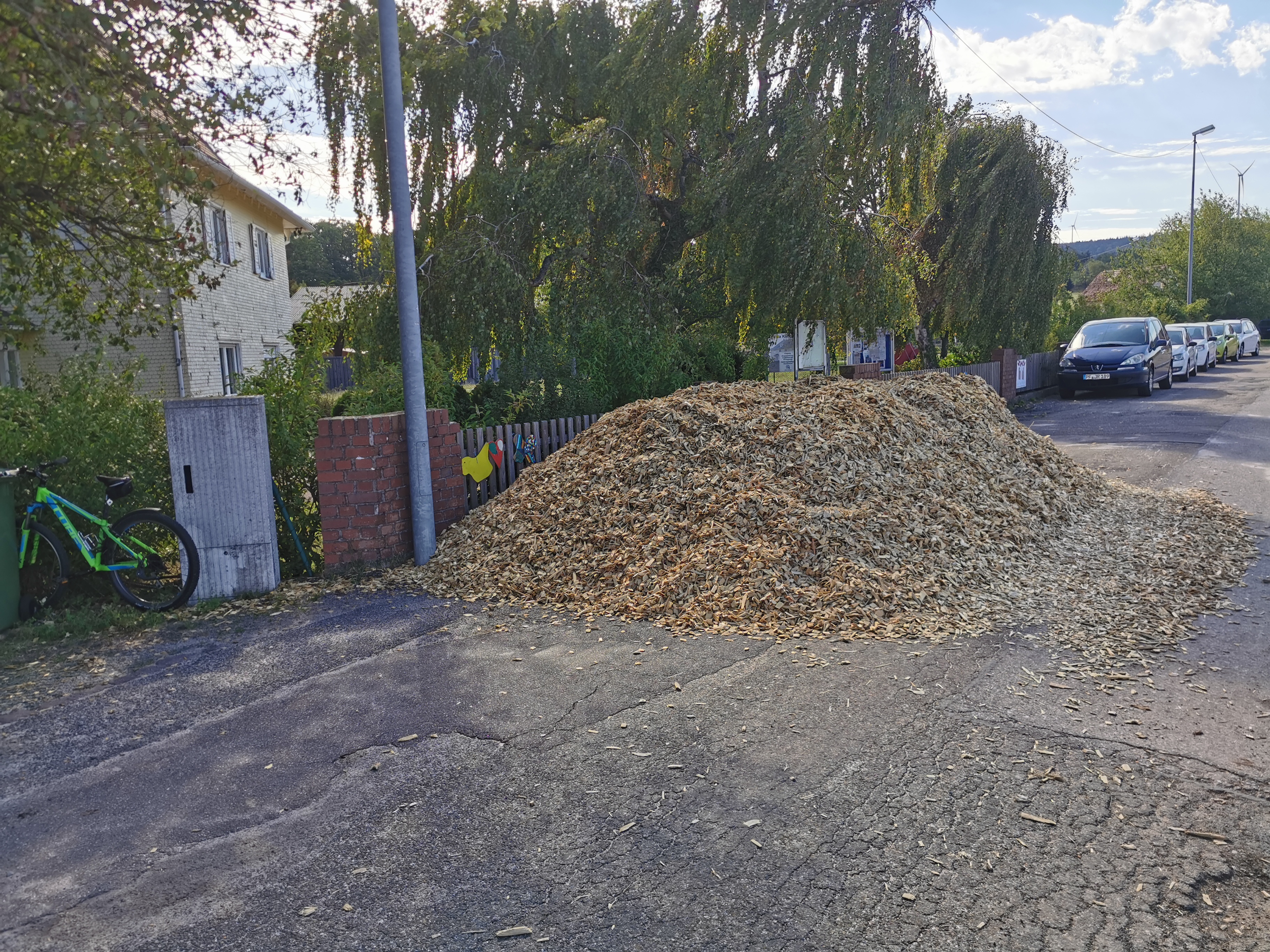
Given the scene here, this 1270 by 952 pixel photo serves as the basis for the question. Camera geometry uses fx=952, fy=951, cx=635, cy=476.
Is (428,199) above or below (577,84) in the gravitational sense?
below

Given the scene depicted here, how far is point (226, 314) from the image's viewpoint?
19250 mm

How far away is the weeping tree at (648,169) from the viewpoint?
1188 centimetres

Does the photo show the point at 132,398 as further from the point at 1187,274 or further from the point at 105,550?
the point at 1187,274

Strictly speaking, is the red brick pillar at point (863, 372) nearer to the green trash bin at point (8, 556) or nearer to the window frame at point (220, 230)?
the green trash bin at point (8, 556)

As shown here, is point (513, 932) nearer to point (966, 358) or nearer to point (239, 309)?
point (239, 309)

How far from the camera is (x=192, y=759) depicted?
444cm

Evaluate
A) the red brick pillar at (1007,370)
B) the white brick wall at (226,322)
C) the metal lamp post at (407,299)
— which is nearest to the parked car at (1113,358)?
the red brick pillar at (1007,370)

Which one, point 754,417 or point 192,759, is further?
point 754,417

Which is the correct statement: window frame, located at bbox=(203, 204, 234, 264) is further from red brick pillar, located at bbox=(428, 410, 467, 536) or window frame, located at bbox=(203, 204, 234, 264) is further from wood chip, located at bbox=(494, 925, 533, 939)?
wood chip, located at bbox=(494, 925, 533, 939)

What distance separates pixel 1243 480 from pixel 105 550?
1186cm

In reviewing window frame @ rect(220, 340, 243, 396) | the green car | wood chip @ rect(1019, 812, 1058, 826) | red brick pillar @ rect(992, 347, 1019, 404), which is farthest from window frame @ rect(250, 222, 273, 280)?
the green car

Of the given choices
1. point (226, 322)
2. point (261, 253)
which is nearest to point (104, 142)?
point (226, 322)

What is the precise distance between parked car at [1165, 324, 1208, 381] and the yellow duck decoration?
23733 millimetres

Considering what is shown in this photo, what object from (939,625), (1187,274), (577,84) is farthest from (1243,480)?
(1187,274)
